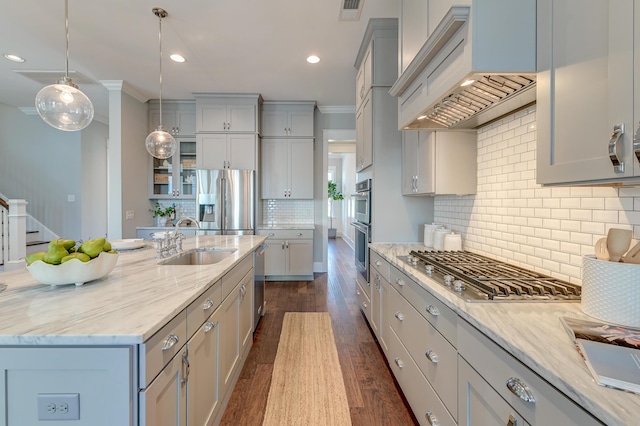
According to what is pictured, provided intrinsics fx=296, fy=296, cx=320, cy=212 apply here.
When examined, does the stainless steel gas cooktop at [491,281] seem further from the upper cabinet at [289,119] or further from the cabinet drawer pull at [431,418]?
the upper cabinet at [289,119]

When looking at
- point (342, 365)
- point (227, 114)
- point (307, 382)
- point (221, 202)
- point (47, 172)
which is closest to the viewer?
point (307, 382)

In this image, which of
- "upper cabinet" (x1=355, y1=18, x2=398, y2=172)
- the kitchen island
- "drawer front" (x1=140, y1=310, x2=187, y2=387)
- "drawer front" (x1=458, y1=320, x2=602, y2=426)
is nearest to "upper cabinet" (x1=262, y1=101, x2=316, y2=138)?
"upper cabinet" (x1=355, y1=18, x2=398, y2=172)

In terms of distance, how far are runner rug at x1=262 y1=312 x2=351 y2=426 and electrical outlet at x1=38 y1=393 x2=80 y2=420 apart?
3.72ft

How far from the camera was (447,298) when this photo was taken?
123cm

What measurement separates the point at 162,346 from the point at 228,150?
3.99m

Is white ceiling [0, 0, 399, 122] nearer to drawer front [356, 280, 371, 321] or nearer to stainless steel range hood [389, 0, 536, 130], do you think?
stainless steel range hood [389, 0, 536, 130]

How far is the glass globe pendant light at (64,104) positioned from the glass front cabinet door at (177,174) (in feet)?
9.82

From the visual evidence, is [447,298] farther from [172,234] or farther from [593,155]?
[172,234]

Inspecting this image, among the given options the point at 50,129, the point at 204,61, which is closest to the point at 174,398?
the point at 204,61

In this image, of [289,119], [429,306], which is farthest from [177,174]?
[429,306]

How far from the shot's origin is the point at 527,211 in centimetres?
166

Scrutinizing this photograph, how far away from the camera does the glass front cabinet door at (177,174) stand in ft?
16.0

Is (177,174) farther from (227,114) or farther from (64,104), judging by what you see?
(64,104)

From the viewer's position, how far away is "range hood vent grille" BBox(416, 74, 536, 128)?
52.0 inches
